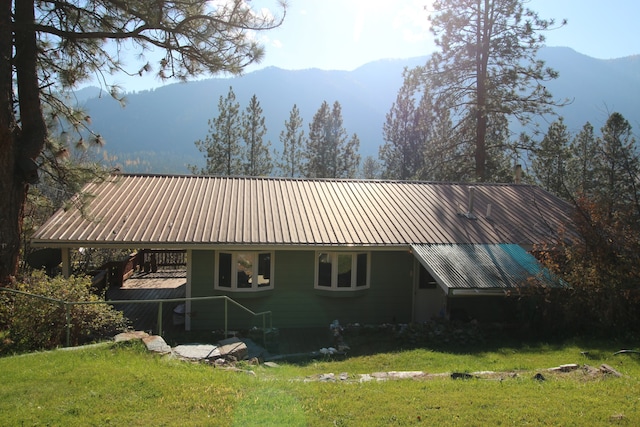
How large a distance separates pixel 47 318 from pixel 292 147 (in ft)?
109

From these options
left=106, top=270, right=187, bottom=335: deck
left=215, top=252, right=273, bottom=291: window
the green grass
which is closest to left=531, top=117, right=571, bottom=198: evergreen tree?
left=106, top=270, right=187, bottom=335: deck

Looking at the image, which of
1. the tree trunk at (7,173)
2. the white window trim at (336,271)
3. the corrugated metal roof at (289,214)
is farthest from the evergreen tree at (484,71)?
the tree trunk at (7,173)

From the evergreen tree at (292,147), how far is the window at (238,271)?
28.2m

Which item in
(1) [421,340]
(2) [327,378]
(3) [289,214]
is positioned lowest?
(1) [421,340]

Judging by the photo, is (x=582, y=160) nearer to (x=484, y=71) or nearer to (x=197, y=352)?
(x=484, y=71)

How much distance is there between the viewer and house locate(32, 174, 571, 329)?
34.3 ft

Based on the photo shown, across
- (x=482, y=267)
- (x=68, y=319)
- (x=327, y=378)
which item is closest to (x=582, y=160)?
(x=482, y=267)

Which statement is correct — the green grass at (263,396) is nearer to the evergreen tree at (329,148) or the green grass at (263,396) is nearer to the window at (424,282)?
the window at (424,282)

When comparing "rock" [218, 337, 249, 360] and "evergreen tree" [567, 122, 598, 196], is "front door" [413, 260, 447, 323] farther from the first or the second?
"evergreen tree" [567, 122, 598, 196]

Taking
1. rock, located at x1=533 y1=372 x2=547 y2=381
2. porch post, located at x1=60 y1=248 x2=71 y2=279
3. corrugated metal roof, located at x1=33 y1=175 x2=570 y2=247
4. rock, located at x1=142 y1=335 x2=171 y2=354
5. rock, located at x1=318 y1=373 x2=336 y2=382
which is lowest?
rock, located at x1=318 y1=373 x2=336 y2=382

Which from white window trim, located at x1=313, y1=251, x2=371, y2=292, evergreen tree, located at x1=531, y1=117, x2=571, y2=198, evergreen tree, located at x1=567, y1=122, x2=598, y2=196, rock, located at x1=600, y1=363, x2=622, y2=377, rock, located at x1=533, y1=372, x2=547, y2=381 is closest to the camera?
rock, located at x1=533, y1=372, x2=547, y2=381

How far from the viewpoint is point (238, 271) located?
11.2 metres

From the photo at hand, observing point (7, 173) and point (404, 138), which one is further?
point (404, 138)

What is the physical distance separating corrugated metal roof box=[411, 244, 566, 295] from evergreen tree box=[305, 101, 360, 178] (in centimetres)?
2590
